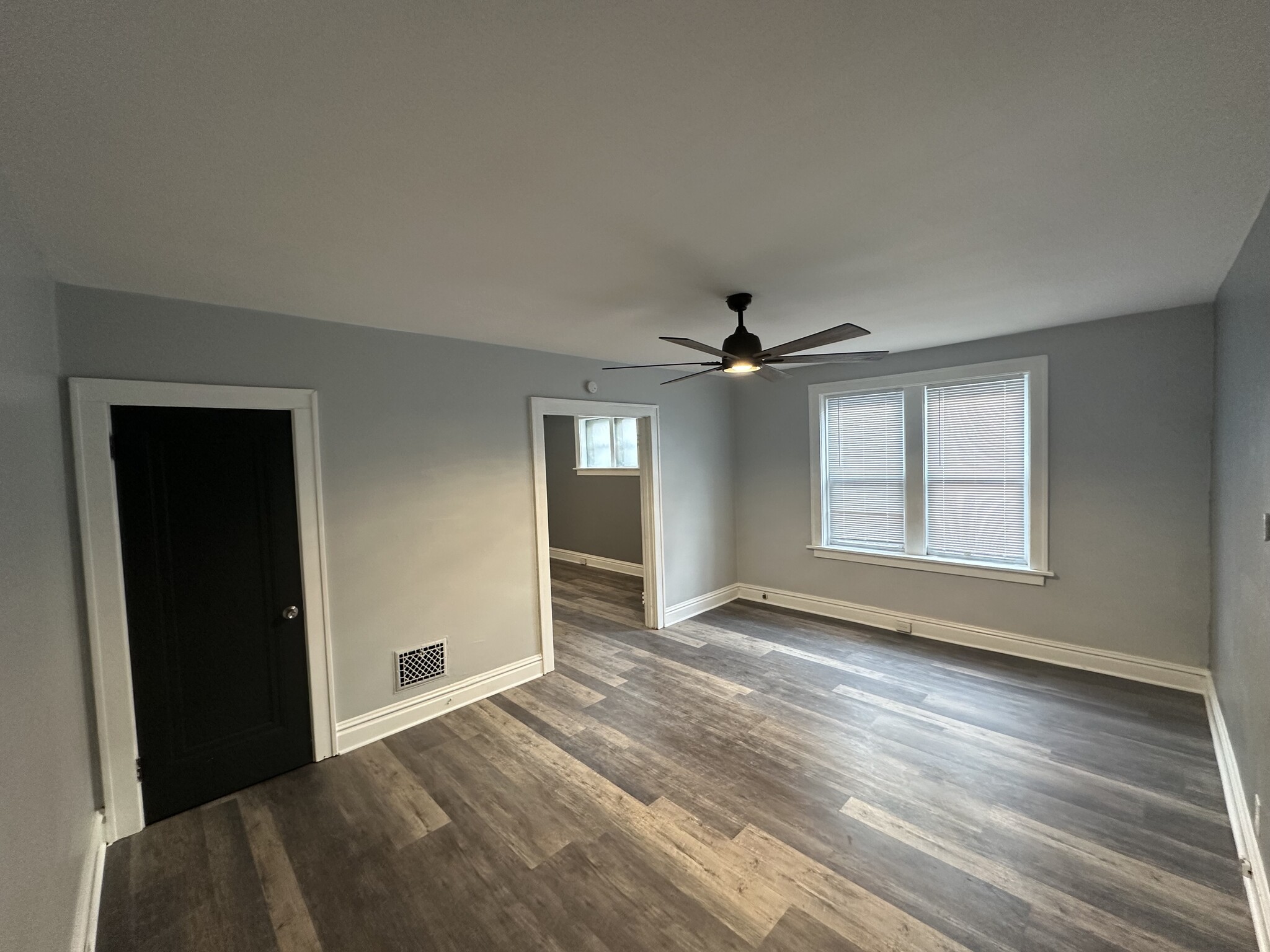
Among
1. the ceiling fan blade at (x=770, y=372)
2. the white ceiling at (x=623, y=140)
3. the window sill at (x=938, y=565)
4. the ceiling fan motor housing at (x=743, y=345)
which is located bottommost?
the window sill at (x=938, y=565)

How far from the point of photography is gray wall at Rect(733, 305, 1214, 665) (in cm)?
323

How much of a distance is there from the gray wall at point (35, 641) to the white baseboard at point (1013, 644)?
5025 mm

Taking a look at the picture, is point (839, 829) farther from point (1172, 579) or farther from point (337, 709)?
point (1172, 579)

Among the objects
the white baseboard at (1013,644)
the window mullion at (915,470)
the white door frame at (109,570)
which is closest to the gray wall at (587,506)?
the white baseboard at (1013,644)

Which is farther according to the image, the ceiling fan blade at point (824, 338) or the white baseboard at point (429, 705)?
the white baseboard at point (429, 705)

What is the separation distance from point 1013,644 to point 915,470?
1533mm

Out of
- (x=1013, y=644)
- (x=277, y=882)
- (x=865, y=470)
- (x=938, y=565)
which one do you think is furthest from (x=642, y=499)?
(x=277, y=882)

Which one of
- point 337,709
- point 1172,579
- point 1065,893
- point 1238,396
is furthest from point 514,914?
point 1172,579

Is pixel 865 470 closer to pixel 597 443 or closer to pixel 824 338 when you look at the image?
pixel 824 338

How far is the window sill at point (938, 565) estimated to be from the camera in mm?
3857

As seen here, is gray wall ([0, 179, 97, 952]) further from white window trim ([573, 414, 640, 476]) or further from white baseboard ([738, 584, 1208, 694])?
white window trim ([573, 414, 640, 476])

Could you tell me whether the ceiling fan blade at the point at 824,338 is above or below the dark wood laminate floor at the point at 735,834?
above

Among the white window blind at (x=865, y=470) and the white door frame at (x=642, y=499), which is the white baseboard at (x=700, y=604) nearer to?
the white door frame at (x=642, y=499)

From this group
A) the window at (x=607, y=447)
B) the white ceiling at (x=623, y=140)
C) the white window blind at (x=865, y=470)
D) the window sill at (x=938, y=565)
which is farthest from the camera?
the window at (x=607, y=447)
